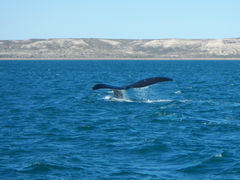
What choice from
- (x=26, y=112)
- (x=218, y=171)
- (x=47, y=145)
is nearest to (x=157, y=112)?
(x=26, y=112)

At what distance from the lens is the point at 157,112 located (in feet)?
85.8

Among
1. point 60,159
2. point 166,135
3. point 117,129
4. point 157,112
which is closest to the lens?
point 60,159

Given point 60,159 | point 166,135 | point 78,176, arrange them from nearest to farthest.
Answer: point 78,176
point 60,159
point 166,135

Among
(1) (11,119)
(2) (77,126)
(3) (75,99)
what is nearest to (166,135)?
(2) (77,126)

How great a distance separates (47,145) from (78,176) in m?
4.27

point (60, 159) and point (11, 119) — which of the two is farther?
point (11, 119)

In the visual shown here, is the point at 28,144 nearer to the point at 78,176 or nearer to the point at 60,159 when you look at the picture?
the point at 60,159

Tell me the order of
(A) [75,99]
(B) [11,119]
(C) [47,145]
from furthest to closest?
1. (A) [75,99]
2. (B) [11,119]
3. (C) [47,145]

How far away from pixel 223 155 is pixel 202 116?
9.49 m

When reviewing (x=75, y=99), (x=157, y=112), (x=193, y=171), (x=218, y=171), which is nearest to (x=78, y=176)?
(x=193, y=171)

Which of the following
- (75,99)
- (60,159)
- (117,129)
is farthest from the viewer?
(75,99)

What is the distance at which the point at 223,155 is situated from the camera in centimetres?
1598

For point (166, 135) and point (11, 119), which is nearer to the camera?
point (166, 135)

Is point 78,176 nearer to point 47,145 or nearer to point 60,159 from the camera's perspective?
point 60,159
